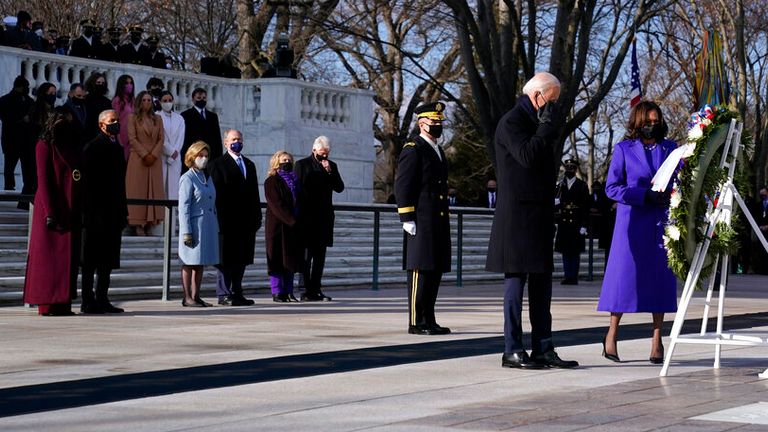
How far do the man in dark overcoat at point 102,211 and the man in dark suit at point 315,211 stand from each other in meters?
3.05

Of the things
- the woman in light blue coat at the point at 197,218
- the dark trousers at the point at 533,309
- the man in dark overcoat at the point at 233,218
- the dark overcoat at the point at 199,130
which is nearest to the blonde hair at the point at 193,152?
the woman in light blue coat at the point at 197,218

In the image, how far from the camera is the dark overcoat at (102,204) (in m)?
14.6

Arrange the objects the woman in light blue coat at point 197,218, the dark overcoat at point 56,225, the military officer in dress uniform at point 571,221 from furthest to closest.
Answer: the military officer in dress uniform at point 571,221 → the woman in light blue coat at point 197,218 → the dark overcoat at point 56,225

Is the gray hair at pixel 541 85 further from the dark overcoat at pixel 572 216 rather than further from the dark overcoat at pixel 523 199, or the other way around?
the dark overcoat at pixel 572 216

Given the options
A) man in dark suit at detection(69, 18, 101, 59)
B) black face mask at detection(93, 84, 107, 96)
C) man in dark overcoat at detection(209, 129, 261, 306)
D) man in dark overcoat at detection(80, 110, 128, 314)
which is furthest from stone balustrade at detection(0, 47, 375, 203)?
man in dark overcoat at detection(80, 110, 128, 314)

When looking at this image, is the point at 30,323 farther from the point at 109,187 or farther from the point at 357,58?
the point at 357,58

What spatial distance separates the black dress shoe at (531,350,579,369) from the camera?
10070mm

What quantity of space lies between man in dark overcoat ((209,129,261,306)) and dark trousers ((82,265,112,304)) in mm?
1892

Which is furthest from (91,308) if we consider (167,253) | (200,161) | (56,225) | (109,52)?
(109,52)

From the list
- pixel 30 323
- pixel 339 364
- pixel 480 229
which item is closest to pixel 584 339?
pixel 339 364

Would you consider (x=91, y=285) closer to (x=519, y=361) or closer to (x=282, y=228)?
(x=282, y=228)

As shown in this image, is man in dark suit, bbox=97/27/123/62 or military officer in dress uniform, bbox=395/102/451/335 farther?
man in dark suit, bbox=97/27/123/62

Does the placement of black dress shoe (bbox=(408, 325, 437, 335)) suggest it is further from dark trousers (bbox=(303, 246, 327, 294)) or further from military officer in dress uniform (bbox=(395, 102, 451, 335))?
dark trousers (bbox=(303, 246, 327, 294))

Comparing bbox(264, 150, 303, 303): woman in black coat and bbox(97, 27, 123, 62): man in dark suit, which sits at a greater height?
bbox(97, 27, 123, 62): man in dark suit
